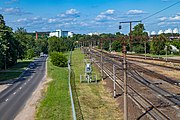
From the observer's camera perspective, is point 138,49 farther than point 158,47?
Yes

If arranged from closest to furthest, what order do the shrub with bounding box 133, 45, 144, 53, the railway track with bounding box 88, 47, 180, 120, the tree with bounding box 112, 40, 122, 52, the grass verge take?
1. the railway track with bounding box 88, 47, 180, 120
2. the grass verge
3. the shrub with bounding box 133, 45, 144, 53
4. the tree with bounding box 112, 40, 122, 52

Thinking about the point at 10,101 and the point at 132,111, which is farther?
the point at 10,101

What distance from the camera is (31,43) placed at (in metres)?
180

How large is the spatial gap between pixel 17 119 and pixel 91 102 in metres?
7.79

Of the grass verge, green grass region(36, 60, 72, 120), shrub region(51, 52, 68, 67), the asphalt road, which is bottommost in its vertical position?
the asphalt road

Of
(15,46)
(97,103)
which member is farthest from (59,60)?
(97,103)

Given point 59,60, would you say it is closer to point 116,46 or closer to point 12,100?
point 12,100

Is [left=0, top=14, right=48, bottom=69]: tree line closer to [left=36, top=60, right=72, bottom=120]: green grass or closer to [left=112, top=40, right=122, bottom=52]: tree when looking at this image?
[left=36, top=60, right=72, bottom=120]: green grass

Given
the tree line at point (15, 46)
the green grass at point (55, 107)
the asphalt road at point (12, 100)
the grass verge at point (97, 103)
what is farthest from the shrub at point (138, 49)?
the green grass at point (55, 107)

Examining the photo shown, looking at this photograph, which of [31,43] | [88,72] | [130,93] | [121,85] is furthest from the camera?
[31,43]

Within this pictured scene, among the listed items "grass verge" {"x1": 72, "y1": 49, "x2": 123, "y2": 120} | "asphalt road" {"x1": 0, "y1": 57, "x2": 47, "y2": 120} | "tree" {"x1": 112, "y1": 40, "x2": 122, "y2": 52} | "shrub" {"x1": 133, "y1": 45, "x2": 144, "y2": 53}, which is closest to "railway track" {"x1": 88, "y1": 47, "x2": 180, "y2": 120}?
"grass verge" {"x1": 72, "y1": 49, "x2": 123, "y2": 120}

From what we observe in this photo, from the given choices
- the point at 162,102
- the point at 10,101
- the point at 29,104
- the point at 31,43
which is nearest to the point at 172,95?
the point at 162,102

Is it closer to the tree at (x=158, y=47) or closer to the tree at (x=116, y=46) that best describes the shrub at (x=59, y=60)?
the tree at (x=158, y=47)

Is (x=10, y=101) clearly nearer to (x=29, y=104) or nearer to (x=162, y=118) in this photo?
(x=29, y=104)
